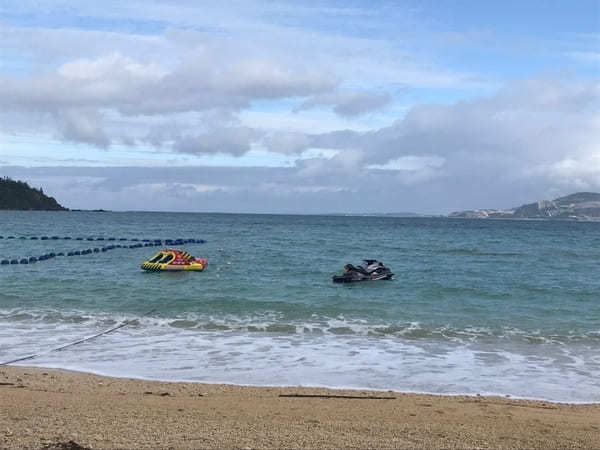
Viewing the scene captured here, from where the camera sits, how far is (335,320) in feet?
60.8

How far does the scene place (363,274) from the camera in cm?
2820

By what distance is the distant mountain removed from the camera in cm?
18912

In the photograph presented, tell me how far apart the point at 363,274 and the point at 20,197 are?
187m

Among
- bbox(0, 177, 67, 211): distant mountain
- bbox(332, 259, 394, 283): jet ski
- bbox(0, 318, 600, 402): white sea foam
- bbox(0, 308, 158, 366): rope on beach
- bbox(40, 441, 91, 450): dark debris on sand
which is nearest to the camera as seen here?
bbox(40, 441, 91, 450): dark debris on sand

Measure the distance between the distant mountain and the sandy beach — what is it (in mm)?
197243

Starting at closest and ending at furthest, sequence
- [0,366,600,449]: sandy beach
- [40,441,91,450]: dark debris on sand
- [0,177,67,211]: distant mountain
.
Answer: [40,441,91,450]: dark debris on sand, [0,366,600,449]: sandy beach, [0,177,67,211]: distant mountain

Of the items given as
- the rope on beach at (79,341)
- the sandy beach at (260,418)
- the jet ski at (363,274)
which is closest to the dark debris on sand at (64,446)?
the sandy beach at (260,418)

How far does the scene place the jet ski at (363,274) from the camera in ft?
91.1

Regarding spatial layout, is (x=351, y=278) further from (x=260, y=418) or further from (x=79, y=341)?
(x=260, y=418)

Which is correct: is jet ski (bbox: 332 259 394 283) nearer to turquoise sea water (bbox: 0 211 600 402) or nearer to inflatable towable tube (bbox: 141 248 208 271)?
turquoise sea water (bbox: 0 211 600 402)

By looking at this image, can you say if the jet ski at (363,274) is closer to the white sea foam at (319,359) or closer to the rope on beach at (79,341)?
the rope on beach at (79,341)

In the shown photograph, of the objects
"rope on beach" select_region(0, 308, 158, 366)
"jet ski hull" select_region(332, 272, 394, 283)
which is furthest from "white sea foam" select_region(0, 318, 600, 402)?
"jet ski hull" select_region(332, 272, 394, 283)

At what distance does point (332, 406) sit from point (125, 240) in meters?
53.0

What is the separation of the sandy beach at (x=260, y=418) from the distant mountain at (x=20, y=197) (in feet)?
647
